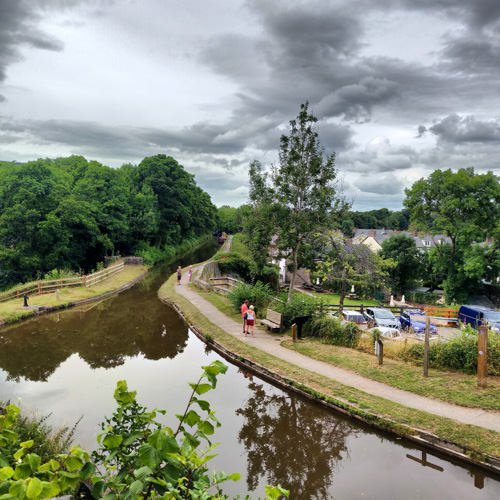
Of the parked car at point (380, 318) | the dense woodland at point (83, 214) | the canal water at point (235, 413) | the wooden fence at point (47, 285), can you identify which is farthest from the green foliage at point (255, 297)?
the dense woodland at point (83, 214)

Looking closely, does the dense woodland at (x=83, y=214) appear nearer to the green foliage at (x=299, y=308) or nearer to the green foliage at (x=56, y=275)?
the green foliage at (x=56, y=275)

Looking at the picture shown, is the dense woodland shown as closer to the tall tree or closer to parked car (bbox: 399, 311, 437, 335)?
the tall tree

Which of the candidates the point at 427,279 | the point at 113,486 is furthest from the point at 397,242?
the point at 113,486

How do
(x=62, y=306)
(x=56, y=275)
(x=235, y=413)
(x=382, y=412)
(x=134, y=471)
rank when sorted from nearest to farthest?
(x=134, y=471) → (x=382, y=412) → (x=235, y=413) → (x=62, y=306) → (x=56, y=275)

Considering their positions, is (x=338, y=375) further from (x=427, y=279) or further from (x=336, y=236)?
(x=427, y=279)

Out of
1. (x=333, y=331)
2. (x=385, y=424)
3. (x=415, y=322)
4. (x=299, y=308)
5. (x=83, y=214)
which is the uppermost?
(x=83, y=214)

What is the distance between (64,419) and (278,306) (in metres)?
10.2

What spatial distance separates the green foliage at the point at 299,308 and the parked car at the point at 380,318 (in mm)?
5607

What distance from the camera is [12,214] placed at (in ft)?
88.9

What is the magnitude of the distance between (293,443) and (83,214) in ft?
96.7

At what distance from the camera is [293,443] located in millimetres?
8461


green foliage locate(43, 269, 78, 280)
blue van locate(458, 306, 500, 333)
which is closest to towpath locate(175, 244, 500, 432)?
blue van locate(458, 306, 500, 333)

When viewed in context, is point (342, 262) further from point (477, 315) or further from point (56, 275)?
point (56, 275)

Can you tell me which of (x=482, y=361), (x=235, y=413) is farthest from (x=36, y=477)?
(x=482, y=361)
